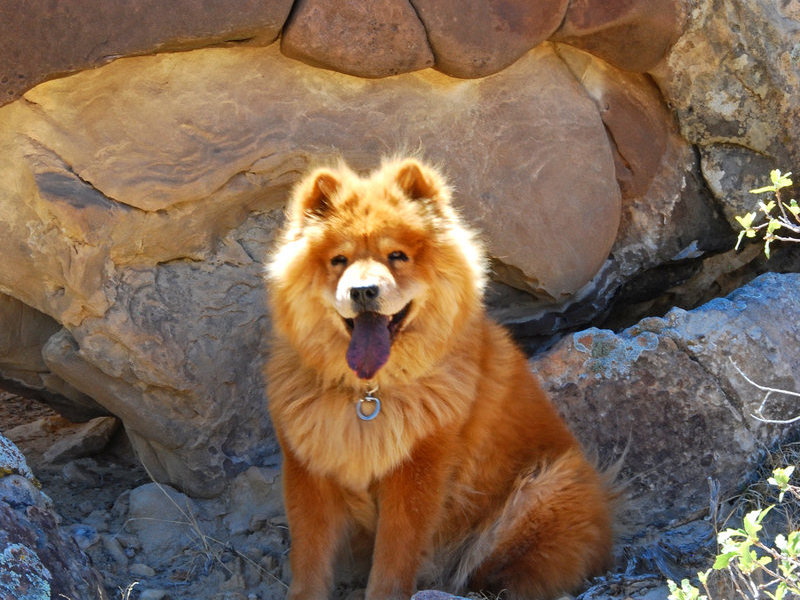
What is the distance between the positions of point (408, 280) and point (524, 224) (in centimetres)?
160

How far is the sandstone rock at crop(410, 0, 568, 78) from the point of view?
4773 mm

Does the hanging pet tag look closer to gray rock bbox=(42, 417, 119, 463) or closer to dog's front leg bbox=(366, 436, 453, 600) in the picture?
dog's front leg bbox=(366, 436, 453, 600)

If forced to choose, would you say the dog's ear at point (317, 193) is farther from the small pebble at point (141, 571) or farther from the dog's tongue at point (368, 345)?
the small pebble at point (141, 571)

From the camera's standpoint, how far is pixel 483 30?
15.9 feet

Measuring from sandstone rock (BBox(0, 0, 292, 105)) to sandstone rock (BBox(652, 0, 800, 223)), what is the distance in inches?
101

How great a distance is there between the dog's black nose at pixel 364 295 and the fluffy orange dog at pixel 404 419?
0.05 m

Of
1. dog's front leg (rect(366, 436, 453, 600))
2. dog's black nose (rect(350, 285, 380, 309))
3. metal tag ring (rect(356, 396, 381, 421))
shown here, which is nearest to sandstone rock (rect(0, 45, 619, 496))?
metal tag ring (rect(356, 396, 381, 421))

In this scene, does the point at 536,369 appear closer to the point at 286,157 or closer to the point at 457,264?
the point at 457,264

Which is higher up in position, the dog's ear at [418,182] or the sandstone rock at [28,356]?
the dog's ear at [418,182]

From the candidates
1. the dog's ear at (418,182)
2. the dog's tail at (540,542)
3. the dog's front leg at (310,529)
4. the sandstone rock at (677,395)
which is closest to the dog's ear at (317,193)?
the dog's ear at (418,182)

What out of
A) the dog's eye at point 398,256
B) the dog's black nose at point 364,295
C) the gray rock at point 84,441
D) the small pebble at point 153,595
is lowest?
the gray rock at point 84,441

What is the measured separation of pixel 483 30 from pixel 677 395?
2.19 meters

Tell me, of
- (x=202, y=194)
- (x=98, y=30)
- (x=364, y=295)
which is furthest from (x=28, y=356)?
(x=364, y=295)

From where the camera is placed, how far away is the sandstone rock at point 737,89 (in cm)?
555
